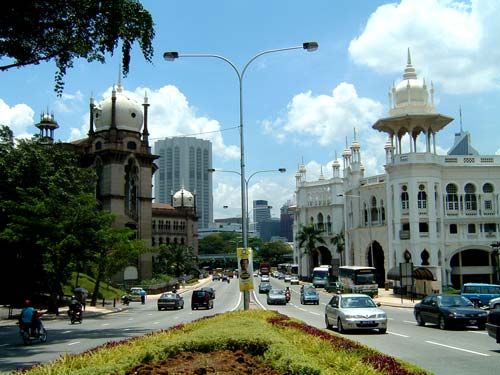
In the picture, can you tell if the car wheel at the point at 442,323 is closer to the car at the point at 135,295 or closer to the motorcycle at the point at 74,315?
the motorcycle at the point at 74,315

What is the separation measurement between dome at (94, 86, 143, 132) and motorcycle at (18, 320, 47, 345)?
5893 centimetres

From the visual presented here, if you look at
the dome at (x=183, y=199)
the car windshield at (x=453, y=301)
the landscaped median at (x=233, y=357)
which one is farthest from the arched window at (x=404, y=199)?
the dome at (x=183, y=199)

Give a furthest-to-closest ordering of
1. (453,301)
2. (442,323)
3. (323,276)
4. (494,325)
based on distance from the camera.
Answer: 1. (323,276)
2. (453,301)
3. (442,323)
4. (494,325)

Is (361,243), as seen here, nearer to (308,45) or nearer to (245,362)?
(308,45)

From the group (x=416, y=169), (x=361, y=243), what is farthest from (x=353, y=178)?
(x=416, y=169)

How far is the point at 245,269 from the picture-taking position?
22.2 meters

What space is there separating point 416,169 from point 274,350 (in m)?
52.2

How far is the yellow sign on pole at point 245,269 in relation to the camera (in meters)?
22.0

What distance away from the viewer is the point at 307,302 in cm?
4775

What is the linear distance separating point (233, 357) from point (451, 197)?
5532 cm

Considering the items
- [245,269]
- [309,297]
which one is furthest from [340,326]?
[309,297]

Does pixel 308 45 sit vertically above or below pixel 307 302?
above

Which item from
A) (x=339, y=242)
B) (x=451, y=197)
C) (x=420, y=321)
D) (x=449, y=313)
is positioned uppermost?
(x=451, y=197)

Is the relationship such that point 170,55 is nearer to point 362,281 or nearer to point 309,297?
point 309,297
